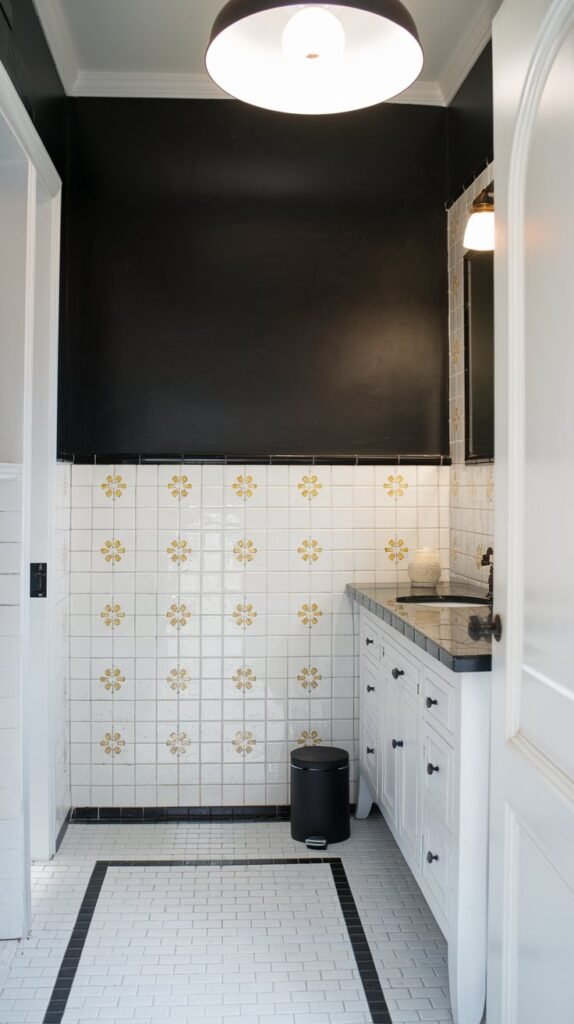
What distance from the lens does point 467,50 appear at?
340cm

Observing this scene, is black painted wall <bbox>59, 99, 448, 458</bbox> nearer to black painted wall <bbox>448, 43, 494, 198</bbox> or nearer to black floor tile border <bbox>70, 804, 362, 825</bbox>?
black painted wall <bbox>448, 43, 494, 198</bbox>

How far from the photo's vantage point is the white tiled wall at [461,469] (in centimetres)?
337

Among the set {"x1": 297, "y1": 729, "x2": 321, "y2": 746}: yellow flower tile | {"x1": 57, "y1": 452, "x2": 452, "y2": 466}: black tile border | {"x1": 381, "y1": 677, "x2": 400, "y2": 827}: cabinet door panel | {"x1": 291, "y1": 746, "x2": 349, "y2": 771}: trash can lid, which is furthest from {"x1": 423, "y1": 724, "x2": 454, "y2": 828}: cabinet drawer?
{"x1": 57, "y1": 452, "x2": 452, "y2": 466}: black tile border

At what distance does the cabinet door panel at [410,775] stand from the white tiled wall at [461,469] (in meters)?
0.75

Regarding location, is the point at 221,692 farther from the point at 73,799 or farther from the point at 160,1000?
the point at 160,1000

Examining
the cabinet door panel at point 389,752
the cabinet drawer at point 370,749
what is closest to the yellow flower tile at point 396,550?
the cabinet drawer at point 370,749

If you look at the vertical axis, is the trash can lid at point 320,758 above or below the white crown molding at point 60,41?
below

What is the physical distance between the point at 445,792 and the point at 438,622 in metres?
0.48

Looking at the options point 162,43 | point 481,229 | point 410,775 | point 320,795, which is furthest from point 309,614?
point 162,43

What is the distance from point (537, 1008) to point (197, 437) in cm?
258

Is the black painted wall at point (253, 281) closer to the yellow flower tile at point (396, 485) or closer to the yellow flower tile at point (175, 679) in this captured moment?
the yellow flower tile at point (396, 485)

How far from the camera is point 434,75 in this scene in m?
3.68

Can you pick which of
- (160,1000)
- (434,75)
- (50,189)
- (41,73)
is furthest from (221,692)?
(434,75)

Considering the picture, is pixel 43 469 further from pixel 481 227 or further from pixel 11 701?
pixel 481 227
